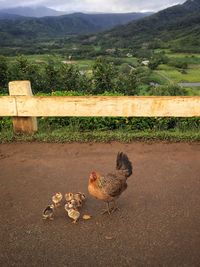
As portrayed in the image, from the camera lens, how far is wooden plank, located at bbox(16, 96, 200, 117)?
7.52 m

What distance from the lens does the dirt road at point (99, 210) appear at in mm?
4430

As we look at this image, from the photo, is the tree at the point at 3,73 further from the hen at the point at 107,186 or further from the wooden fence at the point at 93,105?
the hen at the point at 107,186

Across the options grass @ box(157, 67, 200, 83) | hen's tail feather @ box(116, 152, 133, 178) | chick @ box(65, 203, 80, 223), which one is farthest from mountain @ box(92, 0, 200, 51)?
chick @ box(65, 203, 80, 223)

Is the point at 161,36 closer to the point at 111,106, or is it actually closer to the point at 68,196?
the point at 111,106

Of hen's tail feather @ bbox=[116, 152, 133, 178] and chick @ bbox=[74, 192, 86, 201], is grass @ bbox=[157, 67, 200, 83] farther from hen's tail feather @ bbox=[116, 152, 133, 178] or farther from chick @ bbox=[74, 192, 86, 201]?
chick @ bbox=[74, 192, 86, 201]

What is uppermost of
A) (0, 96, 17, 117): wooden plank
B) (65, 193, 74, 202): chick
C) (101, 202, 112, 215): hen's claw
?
(0, 96, 17, 117): wooden plank

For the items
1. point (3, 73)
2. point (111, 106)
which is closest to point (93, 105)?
point (111, 106)

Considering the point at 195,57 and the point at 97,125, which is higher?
the point at 97,125

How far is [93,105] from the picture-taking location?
7.64 meters

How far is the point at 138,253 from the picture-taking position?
4426 mm

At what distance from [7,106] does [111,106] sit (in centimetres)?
226

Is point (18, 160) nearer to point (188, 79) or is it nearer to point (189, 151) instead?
point (189, 151)

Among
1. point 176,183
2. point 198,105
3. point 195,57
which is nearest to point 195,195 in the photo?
point 176,183

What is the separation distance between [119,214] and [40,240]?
1213mm
